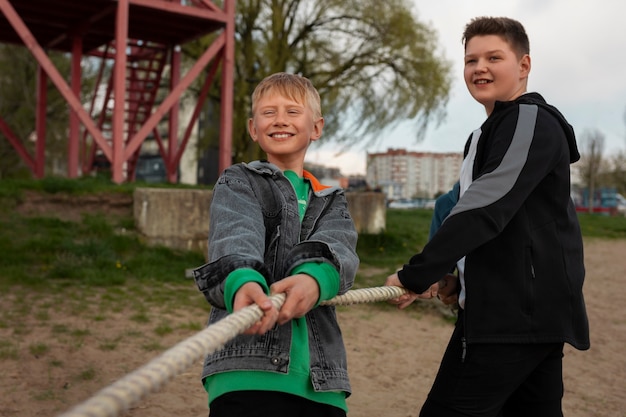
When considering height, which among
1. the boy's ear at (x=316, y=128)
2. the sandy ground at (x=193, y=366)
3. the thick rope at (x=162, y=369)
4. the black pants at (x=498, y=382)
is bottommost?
the sandy ground at (x=193, y=366)

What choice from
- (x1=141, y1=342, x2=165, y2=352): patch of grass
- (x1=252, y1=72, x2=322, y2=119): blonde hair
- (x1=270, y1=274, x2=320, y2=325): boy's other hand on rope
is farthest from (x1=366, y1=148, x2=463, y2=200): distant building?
(x1=270, y1=274, x2=320, y2=325): boy's other hand on rope

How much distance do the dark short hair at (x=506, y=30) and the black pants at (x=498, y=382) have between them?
89 cm

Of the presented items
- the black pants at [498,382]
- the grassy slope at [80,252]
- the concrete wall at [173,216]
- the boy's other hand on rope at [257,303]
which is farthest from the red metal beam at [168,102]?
the boy's other hand on rope at [257,303]

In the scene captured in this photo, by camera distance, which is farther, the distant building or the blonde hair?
the distant building

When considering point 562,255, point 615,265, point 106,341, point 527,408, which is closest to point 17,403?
point 106,341

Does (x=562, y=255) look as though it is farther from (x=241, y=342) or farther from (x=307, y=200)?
(x=241, y=342)

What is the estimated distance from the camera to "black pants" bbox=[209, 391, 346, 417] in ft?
5.15

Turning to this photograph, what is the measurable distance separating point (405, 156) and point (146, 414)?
193 ft

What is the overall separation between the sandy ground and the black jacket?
7.55 ft

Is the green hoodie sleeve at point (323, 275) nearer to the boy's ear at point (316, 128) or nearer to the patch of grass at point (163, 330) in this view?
the boy's ear at point (316, 128)

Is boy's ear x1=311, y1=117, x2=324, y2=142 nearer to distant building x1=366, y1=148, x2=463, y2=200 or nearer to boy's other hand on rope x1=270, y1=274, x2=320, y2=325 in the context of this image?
boy's other hand on rope x1=270, y1=274, x2=320, y2=325

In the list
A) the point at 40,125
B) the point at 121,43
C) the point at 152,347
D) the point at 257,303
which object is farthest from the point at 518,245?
the point at 40,125

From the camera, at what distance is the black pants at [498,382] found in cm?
181

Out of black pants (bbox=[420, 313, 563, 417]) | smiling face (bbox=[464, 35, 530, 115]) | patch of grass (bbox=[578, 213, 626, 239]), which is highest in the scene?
smiling face (bbox=[464, 35, 530, 115])
